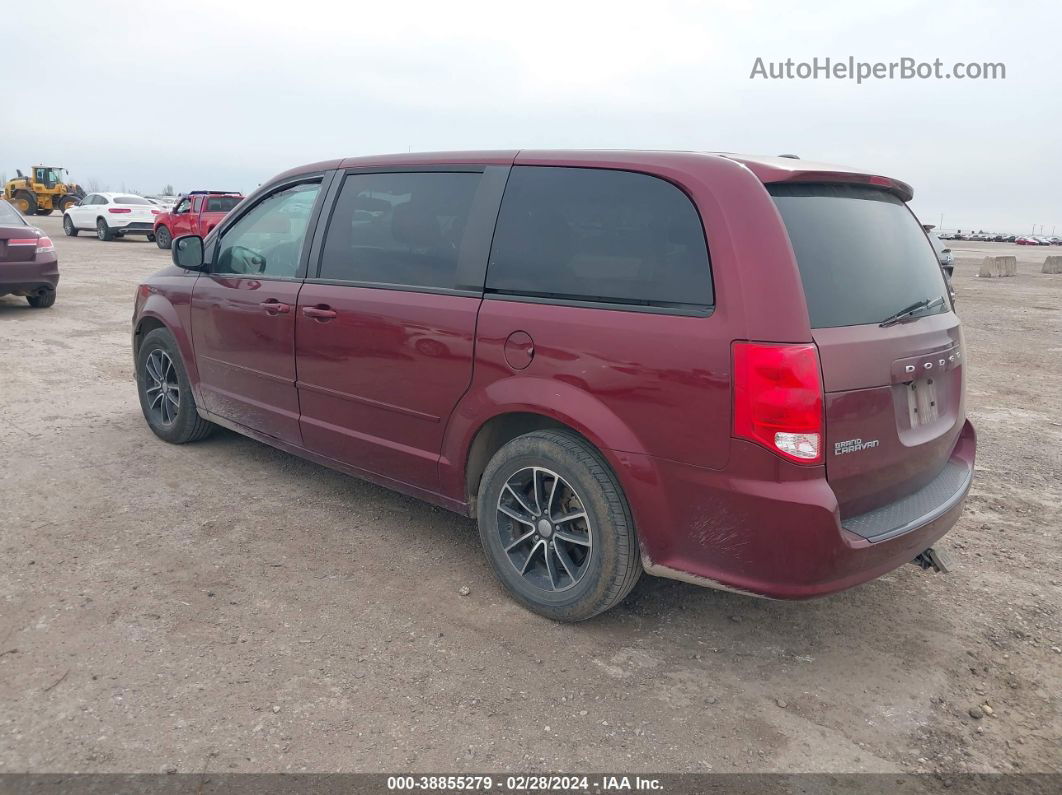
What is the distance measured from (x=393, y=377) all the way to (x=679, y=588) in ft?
5.24

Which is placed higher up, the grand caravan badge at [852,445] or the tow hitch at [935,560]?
the grand caravan badge at [852,445]

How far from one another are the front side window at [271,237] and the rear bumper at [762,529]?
95.2 inches

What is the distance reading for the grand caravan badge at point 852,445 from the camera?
2.67m

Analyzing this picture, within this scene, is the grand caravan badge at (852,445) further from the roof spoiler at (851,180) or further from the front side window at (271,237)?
the front side window at (271,237)

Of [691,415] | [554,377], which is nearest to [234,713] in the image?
[554,377]

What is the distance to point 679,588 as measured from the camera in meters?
3.62

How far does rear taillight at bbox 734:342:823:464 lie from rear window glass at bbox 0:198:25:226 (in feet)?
35.0

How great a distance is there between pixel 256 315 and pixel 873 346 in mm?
3143

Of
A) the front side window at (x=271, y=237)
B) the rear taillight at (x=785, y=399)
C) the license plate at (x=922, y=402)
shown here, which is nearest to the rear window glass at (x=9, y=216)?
the front side window at (x=271, y=237)

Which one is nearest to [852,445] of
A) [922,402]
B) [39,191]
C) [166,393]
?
[922,402]

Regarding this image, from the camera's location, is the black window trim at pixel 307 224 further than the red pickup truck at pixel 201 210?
No

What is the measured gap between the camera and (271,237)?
179 inches

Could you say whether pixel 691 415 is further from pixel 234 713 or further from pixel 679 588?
pixel 234 713

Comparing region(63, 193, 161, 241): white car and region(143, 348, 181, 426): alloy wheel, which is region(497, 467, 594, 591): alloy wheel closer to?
region(143, 348, 181, 426): alloy wheel
